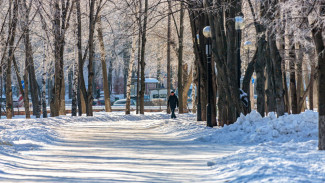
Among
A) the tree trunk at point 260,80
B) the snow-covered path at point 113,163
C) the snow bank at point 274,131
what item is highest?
the tree trunk at point 260,80

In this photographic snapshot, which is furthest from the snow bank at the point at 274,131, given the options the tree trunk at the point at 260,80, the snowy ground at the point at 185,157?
the tree trunk at the point at 260,80

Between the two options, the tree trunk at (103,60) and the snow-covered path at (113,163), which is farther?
the tree trunk at (103,60)

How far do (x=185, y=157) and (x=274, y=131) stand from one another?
13.1 feet

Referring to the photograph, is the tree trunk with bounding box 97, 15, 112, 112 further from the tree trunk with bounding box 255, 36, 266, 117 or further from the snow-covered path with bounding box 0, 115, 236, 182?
the snow-covered path with bounding box 0, 115, 236, 182

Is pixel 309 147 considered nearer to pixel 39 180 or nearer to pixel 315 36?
pixel 315 36

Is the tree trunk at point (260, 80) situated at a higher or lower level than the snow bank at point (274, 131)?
higher

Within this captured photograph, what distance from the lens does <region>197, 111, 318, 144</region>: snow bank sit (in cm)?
1357

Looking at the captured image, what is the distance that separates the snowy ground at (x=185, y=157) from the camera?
7.86 meters

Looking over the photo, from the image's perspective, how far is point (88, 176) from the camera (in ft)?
26.4

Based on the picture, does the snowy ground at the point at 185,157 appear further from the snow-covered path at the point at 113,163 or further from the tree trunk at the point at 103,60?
the tree trunk at the point at 103,60

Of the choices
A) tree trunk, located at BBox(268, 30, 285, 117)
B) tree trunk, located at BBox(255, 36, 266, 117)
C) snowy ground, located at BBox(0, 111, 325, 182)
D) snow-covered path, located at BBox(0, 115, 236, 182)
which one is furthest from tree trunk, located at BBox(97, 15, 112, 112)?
snow-covered path, located at BBox(0, 115, 236, 182)

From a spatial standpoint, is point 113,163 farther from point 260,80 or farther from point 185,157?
point 260,80

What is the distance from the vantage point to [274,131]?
13867 millimetres

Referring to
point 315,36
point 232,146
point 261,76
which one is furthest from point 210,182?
point 261,76
